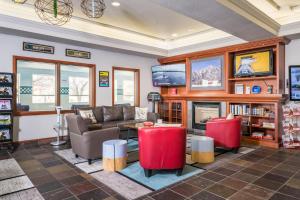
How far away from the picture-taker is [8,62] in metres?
4.91

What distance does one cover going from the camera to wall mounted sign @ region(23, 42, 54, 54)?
511cm

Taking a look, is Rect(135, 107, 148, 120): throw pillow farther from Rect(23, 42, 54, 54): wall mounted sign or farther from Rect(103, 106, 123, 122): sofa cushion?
Rect(23, 42, 54, 54): wall mounted sign

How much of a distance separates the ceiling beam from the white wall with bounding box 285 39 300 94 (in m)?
0.68

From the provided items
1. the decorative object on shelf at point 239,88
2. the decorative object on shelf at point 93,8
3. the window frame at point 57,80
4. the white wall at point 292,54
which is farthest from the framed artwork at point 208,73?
the decorative object on shelf at point 93,8

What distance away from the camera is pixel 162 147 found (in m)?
3.07

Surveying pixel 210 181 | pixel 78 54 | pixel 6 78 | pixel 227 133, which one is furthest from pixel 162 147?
pixel 78 54

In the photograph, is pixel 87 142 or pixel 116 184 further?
pixel 87 142

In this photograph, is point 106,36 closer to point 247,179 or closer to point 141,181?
point 141,181

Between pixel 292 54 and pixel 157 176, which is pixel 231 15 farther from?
pixel 157 176

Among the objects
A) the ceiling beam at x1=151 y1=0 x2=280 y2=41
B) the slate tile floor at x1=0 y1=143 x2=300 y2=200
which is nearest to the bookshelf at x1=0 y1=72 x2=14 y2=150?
the slate tile floor at x1=0 y1=143 x2=300 y2=200

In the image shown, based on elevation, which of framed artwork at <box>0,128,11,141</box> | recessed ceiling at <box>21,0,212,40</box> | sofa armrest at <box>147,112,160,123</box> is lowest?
framed artwork at <box>0,128,11,141</box>

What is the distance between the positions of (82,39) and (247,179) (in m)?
4.73

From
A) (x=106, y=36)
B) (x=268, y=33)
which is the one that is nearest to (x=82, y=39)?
(x=106, y=36)

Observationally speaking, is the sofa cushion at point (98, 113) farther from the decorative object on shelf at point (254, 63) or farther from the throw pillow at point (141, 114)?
the decorative object on shelf at point (254, 63)
